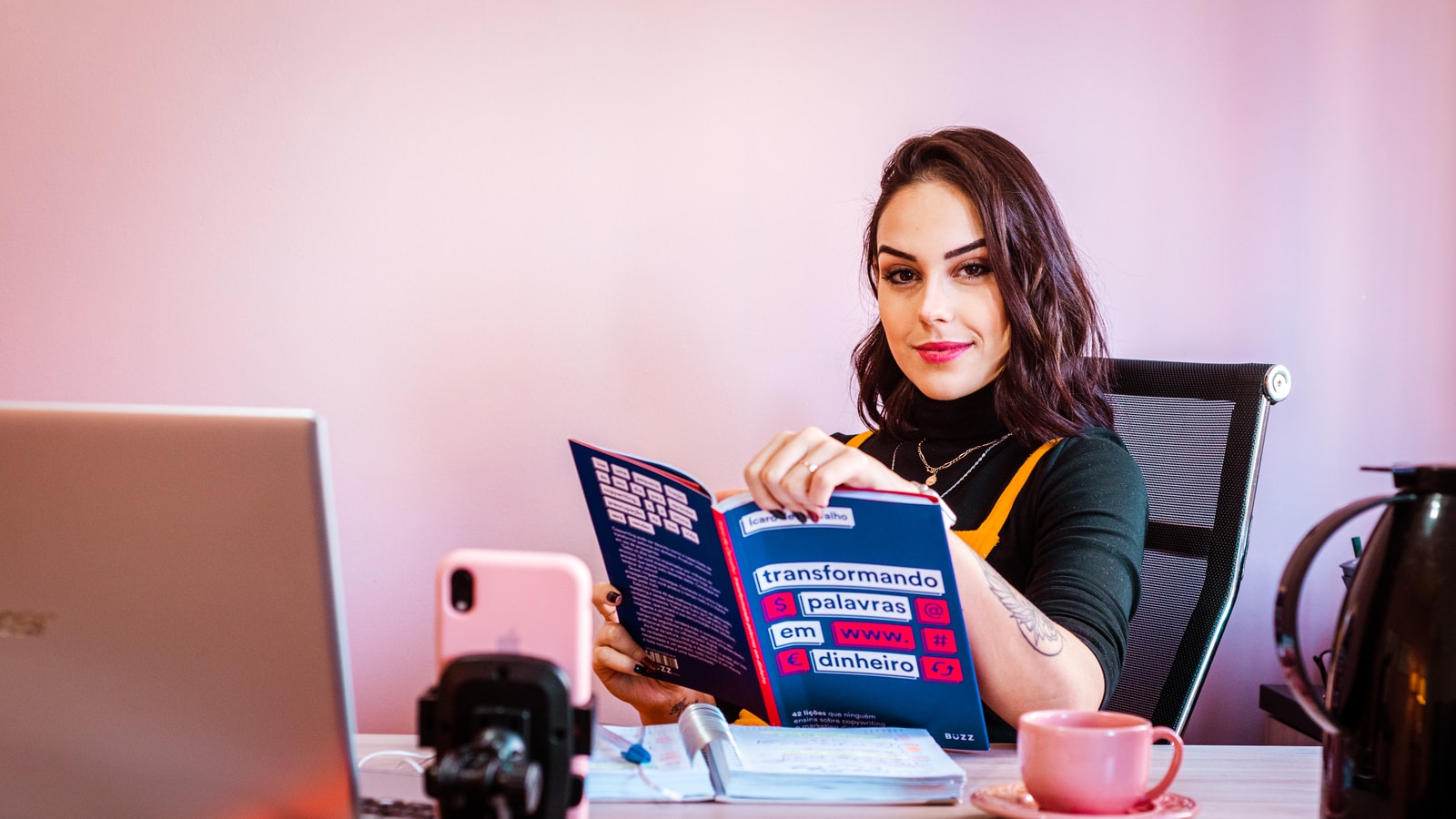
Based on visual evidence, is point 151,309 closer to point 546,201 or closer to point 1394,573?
point 546,201

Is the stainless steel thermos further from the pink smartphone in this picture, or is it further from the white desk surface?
the pink smartphone

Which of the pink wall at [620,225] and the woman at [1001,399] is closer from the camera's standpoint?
the woman at [1001,399]

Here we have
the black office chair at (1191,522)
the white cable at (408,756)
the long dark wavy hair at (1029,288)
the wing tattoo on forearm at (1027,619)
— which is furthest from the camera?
the long dark wavy hair at (1029,288)

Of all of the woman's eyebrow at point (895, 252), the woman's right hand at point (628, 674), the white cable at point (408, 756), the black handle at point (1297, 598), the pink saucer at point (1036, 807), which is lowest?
the woman's right hand at point (628, 674)

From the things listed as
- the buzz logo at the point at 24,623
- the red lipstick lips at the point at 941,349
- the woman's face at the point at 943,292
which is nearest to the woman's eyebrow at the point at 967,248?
the woman's face at the point at 943,292

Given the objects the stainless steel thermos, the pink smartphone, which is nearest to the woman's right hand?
the pink smartphone

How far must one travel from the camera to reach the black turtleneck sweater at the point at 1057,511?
3.65 ft

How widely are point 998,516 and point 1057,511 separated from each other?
0.34 feet

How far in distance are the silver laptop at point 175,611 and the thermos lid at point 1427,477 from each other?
22.9 inches

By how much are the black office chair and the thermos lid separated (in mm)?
670

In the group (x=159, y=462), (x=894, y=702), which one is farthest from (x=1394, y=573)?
(x=159, y=462)

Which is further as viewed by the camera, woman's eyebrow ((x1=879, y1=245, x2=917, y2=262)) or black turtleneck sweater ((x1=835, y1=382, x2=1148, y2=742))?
woman's eyebrow ((x1=879, y1=245, x2=917, y2=262))

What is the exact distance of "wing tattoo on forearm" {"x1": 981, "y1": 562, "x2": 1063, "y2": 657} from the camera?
1002 mm

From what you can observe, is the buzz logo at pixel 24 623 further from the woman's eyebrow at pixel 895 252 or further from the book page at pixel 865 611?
the woman's eyebrow at pixel 895 252
